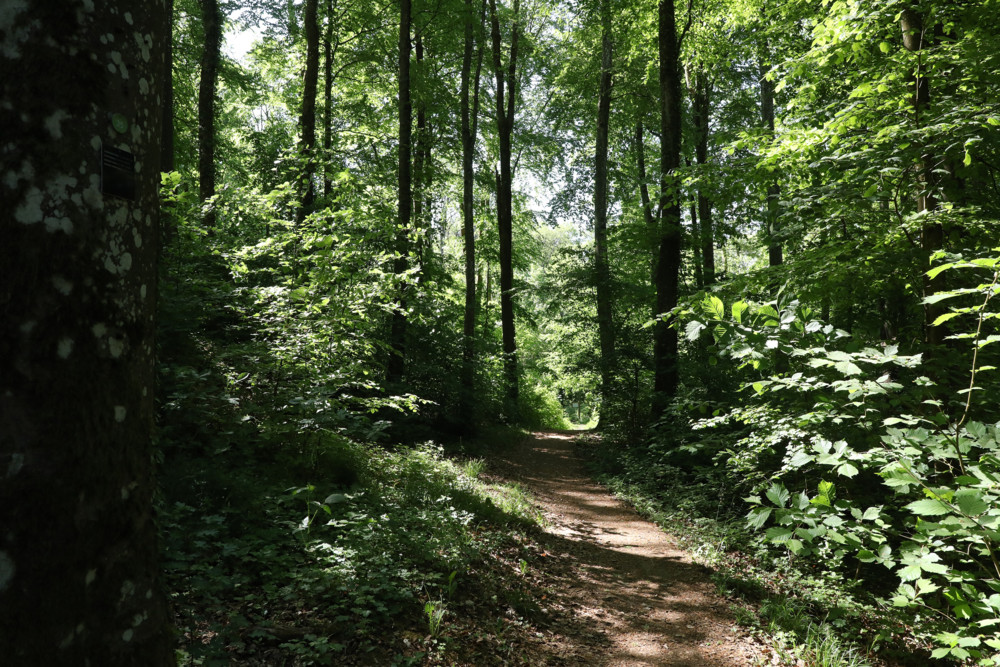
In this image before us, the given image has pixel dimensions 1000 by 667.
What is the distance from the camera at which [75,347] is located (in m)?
1.36

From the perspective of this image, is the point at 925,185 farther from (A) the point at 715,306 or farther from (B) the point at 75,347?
(B) the point at 75,347

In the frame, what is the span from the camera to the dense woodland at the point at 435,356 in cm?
137

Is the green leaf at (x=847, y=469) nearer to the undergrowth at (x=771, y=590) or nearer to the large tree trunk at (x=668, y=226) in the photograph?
the undergrowth at (x=771, y=590)

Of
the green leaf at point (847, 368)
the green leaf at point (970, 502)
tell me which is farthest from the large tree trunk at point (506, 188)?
the green leaf at point (970, 502)

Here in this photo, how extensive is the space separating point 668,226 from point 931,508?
8638 millimetres

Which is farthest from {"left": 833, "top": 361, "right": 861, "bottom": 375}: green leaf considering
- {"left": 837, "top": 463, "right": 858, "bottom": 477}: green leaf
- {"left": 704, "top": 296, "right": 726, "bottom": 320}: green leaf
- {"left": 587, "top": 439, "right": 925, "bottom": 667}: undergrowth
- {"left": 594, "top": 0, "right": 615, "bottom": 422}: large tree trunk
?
{"left": 594, "top": 0, "right": 615, "bottom": 422}: large tree trunk

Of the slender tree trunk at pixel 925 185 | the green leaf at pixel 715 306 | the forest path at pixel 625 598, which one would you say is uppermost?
the slender tree trunk at pixel 925 185

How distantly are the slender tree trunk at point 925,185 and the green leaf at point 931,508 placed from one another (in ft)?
11.6

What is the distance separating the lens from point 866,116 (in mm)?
5500

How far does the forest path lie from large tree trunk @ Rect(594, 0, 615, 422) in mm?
5124

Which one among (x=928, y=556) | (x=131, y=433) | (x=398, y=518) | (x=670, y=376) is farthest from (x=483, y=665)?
(x=670, y=376)

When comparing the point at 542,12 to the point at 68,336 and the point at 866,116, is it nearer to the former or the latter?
the point at 866,116

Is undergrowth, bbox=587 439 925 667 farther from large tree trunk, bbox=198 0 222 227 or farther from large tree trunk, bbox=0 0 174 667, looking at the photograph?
large tree trunk, bbox=198 0 222 227

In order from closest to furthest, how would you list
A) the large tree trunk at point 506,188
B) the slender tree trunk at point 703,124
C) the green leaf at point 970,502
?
the green leaf at point 970,502 < the slender tree trunk at point 703,124 < the large tree trunk at point 506,188
